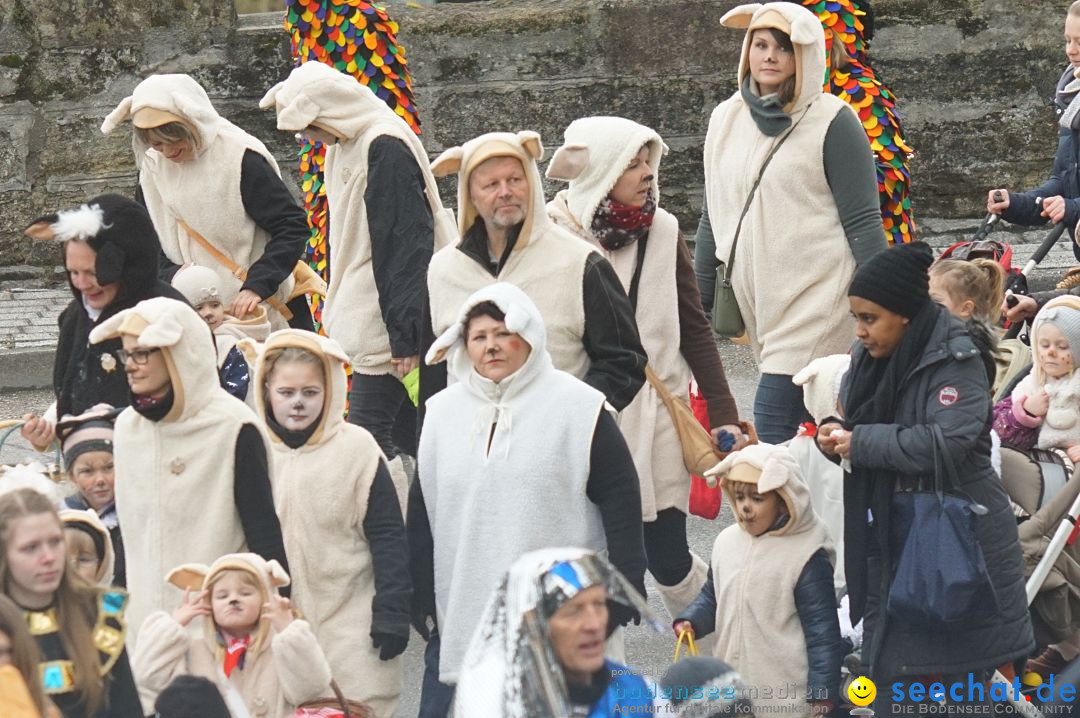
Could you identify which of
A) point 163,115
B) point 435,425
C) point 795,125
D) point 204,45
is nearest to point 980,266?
point 795,125

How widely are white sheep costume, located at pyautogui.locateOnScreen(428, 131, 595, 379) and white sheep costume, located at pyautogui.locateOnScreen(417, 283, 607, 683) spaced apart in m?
0.52

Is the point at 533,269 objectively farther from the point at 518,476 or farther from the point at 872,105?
the point at 872,105

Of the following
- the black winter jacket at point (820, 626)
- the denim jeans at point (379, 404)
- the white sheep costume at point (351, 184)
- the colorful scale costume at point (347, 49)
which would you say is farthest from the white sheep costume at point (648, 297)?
the colorful scale costume at point (347, 49)

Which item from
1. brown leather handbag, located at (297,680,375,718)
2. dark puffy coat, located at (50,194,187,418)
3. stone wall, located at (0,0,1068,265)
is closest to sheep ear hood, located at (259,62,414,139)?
dark puffy coat, located at (50,194,187,418)

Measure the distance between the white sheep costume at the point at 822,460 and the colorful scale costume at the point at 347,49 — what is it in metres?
3.01

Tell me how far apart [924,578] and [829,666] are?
563mm

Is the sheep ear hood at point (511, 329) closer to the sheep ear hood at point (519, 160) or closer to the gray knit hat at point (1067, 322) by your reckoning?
the sheep ear hood at point (519, 160)

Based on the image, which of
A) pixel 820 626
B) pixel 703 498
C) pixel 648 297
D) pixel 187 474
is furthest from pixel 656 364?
pixel 187 474

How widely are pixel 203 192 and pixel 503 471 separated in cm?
252

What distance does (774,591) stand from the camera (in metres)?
6.20

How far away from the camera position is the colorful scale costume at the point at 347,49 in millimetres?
9375

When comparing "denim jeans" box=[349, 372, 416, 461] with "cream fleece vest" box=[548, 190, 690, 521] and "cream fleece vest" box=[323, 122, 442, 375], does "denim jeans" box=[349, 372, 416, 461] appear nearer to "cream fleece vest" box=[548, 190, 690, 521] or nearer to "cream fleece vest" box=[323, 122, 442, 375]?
"cream fleece vest" box=[323, 122, 442, 375]

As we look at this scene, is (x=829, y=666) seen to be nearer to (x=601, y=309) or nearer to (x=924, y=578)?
(x=924, y=578)

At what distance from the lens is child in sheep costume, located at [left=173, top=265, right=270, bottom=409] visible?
730cm
